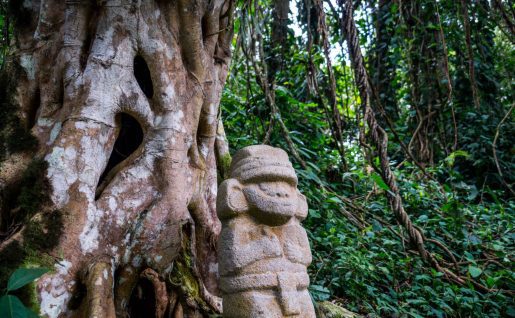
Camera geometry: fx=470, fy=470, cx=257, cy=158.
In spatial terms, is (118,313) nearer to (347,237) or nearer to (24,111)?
(24,111)

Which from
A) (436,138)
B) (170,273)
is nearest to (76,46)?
(170,273)

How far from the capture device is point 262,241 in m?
2.77

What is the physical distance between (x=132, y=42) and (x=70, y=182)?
107cm

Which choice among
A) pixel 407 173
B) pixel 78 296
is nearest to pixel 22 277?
pixel 78 296

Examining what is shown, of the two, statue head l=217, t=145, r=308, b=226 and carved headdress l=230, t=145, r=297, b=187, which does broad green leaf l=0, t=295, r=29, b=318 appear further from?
carved headdress l=230, t=145, r=297, b=187

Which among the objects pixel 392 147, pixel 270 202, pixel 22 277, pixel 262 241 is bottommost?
pixel 262 241

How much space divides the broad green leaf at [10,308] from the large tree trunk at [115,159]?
49 cm

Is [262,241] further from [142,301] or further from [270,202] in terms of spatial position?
[142,301]

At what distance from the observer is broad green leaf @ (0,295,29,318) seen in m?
1.78

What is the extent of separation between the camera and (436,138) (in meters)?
8.06

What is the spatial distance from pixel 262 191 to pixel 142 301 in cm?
98

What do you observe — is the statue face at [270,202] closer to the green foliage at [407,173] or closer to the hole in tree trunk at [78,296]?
the green foliage at [407,173]

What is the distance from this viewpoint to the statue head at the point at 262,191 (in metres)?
2.83

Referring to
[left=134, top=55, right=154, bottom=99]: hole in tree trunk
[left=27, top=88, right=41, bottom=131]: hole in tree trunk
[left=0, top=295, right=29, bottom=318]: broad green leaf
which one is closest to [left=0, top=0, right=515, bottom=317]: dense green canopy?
[left=27, top=88, right=41, bottom=131]: hole in tree trunk
